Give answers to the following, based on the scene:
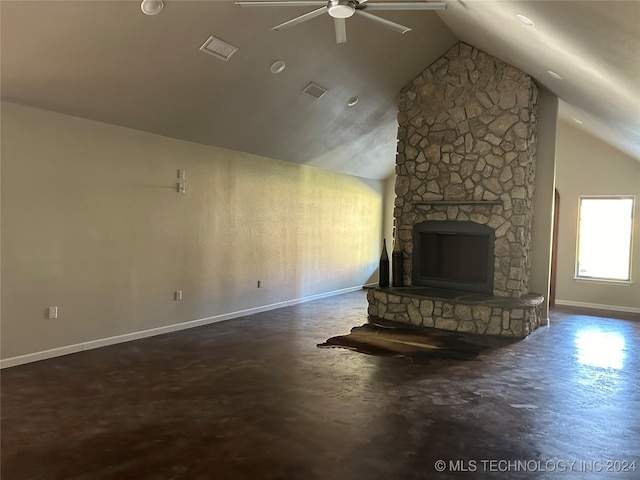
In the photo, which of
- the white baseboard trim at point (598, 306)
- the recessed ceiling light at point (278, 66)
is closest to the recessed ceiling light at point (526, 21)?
the recessed ceiling light at point (278, 66)

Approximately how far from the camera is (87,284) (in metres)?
4.73

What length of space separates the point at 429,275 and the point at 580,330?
2162 millimetres

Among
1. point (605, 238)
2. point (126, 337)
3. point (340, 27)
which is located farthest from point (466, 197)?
point (126, 337)

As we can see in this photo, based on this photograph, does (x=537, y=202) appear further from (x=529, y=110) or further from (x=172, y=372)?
(x=172, y=372)

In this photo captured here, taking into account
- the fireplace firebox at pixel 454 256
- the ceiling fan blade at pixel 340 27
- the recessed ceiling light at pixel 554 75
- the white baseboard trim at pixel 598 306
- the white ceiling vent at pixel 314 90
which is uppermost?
the recessed ceiling light at pixel 554 75

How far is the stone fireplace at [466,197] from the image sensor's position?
6055 millimetres

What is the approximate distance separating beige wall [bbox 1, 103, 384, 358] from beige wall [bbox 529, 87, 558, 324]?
12.1 feet

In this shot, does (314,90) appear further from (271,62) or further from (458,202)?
(458,202)

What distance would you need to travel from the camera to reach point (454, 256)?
695cm

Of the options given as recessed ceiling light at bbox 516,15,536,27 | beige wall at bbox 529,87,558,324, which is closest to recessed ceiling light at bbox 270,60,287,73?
recessed ceiling light at bbox 516,15,536,27

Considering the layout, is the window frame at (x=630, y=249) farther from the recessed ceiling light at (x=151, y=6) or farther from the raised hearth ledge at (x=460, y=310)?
the recessed ceiling light at (x=151, y=6)

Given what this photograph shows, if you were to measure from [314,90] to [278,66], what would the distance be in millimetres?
863

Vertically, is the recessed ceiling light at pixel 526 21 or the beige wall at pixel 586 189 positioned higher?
the recessed ceiling light at pixel 526 21

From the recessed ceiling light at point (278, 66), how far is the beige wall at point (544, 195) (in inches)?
148
